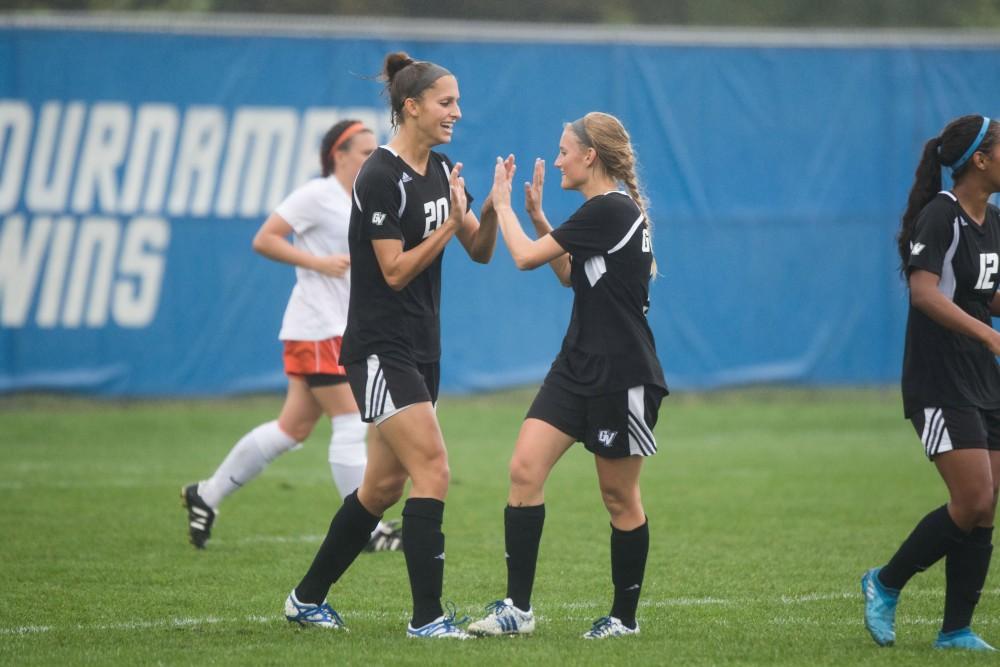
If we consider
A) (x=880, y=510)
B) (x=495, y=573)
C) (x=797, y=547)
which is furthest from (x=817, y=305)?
(x=495, y=573)

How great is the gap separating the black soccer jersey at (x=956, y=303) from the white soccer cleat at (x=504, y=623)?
5.59ft

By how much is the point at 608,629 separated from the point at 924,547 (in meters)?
1.27

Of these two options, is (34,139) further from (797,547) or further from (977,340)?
(977,340)

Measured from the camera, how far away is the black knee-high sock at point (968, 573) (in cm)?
562

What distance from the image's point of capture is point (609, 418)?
558 cm

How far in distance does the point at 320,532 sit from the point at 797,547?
110 inches

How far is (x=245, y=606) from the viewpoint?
641cm

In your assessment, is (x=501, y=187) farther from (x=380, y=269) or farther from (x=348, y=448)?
(x=348, y=448)

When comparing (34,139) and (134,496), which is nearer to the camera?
(134,496)

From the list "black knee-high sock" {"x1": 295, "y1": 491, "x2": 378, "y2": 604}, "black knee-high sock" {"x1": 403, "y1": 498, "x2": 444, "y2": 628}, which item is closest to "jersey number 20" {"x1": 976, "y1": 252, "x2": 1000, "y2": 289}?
"black knee-high sock" {"x1": 403, "y1": 498, "x2": 444, "y2": 628}

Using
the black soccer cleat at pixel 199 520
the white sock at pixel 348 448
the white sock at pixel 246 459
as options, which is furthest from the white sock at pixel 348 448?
the black soccer cleat at pixel 199 520

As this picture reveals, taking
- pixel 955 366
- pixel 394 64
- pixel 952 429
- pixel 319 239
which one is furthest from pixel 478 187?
pixel 952 429

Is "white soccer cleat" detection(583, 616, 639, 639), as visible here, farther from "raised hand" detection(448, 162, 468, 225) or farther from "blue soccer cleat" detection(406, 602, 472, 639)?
"raised hand" detection(448, 162, 468, 225)

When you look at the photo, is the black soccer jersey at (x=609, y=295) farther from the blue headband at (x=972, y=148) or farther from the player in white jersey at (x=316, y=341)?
the player in white jersey at (x=316, y=341)
